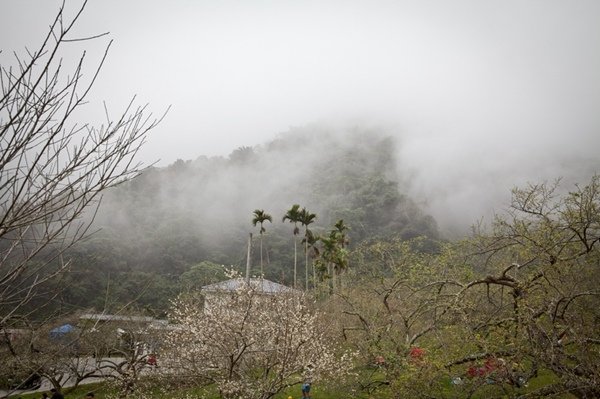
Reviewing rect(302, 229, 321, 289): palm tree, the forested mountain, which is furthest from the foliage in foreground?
the forested mountain

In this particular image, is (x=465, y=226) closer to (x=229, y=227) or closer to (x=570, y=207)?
(x=229, y=227)

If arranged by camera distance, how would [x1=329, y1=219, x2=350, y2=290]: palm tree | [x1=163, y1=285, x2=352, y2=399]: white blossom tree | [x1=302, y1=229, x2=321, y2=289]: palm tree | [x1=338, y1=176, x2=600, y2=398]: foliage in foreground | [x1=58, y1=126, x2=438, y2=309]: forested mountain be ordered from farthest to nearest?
[x1=58, y1=126, x2=438, y2=309]: forested mountain → [x1=302, y1=229, x2=321, y2=289]: palm tree → [x1=329, y1=219, x2=350, y2=290]: palm tree → [x1=163, y1=285, x2=352, y2=399]: white blossom tree → [x1=338, y1=176, x2=600, y2=398]: foliage in foreground

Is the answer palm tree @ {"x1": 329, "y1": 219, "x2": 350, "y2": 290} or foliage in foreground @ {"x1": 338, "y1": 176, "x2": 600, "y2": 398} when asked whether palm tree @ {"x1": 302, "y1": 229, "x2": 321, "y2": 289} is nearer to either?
palm tree @ {"x1": 329, "y1": 219, "x2": 350, "y2": 290}

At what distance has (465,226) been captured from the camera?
107 meters

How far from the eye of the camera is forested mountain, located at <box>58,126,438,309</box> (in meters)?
59.5

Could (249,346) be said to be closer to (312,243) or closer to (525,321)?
(525,321)

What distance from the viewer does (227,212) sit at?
98062 millimetres

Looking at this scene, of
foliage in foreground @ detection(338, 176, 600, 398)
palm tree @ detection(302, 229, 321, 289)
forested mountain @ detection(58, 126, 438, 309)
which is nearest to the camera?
foliage in foreground @ detection(338, 176, 600, 398)

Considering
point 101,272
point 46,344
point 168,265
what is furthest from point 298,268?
point 46,344

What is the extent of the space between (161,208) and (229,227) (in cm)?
2231

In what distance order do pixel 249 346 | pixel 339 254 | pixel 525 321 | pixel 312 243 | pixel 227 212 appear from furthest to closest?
1. pixel 227 212
2. pixel 312 243
3. pixel 339 254
4. pixel 249 346
5. pixel 525 321

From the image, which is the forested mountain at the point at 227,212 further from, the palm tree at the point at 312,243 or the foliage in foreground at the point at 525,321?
the foliage in foreground at the point at 525,321

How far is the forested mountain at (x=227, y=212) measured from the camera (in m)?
59.5

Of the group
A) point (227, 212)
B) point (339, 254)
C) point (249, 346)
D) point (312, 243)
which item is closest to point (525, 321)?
point (249, 346)
